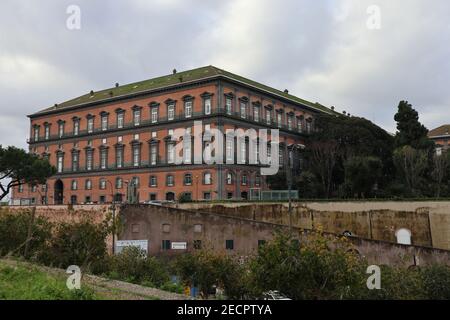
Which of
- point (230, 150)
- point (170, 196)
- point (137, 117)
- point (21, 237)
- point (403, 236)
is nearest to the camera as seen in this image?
point (21, 237)

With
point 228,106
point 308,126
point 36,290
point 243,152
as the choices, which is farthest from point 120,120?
point 36,290

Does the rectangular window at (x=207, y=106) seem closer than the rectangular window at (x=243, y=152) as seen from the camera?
Yes

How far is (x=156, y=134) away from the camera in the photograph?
5981 cm

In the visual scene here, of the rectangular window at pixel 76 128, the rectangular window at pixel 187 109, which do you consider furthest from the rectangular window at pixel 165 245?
the rectangular window at pixel 76 128

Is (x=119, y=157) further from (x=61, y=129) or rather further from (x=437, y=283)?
(x=437, y=283)

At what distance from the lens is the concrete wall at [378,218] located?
1254 inches

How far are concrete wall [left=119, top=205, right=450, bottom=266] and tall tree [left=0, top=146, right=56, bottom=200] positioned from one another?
19.9 meters

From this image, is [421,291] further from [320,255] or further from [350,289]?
[320,255]

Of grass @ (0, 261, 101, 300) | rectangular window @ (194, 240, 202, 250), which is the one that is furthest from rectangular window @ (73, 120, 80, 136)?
grass @ (0, 261, 101, 300)

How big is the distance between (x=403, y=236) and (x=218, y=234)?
13.3 m

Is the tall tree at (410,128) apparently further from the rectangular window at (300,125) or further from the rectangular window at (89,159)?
the rectangular window at (89,159)

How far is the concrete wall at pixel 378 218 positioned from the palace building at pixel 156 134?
17.3m

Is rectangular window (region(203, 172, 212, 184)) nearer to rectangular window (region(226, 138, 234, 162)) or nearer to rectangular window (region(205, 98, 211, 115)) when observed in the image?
rectangular window (region(226, 138, 234, 162))
